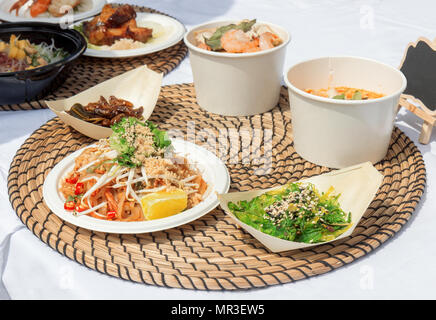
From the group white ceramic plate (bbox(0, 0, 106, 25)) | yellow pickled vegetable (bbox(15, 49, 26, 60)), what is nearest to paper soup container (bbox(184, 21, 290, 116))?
yellow pickled vegetable (bbox(15, 49, 26, 60))

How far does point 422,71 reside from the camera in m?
1.65

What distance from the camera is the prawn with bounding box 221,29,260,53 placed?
1704mm

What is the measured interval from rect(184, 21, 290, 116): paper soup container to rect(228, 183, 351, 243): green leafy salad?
588mm

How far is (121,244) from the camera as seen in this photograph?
1.19m

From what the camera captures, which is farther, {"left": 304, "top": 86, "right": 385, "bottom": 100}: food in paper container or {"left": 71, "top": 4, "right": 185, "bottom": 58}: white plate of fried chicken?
{"left": 71, "top": 4, "right": 185, "bottom": 58}: white plate of fried chicken

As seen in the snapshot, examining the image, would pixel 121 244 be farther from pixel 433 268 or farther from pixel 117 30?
pixel 117 30

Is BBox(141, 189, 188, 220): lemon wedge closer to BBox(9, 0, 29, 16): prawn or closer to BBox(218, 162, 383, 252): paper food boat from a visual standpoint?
BBox(218, 162, 383, 252): paper food boat

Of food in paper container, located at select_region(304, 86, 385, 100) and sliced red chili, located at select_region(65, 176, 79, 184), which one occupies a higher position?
food in paper container, located at select_region(304, 86, 385, 100)

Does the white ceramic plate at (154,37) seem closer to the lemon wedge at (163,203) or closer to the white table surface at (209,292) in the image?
the white table surface at (209,292)

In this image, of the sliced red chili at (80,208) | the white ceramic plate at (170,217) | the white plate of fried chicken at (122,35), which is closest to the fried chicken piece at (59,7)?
the white plate of fried chicken at (122,35)

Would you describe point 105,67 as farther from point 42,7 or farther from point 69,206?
point 69,206

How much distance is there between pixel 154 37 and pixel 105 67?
0.31 meters

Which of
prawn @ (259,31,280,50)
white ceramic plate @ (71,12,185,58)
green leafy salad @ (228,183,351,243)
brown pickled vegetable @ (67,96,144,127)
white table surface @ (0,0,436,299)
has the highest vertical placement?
prawn @ (259,31,280,50)

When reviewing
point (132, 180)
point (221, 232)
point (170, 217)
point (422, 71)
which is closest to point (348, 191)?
point (221, 232)
